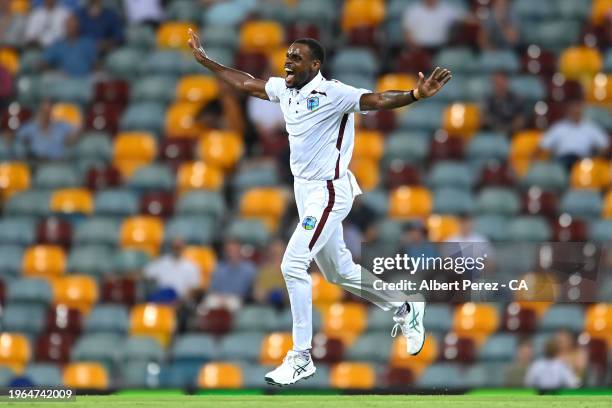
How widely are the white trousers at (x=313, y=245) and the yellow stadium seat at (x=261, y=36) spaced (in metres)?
6.34

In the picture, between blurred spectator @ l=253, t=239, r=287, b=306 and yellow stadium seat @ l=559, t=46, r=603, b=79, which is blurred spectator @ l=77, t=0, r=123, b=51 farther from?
yellow stadium seat @ l=559, t=46, r=603, b=79

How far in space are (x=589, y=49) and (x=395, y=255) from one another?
12.8ft

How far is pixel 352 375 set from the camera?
503 inches

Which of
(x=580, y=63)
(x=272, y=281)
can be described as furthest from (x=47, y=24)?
(x=580, y=63)

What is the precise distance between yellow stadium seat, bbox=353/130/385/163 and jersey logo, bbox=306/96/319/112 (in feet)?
17.5

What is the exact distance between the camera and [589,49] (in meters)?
15.2

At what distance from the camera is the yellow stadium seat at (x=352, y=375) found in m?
12.7

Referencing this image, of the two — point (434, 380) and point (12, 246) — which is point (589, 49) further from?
point (12, 246)

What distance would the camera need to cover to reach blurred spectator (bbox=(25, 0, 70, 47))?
53.8ft

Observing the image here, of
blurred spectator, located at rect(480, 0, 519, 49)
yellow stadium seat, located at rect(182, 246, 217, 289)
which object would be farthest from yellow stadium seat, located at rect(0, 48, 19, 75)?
blurred spectator, located at rect(480, 0, 519, 49)

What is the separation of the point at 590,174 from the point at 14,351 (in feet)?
18.3

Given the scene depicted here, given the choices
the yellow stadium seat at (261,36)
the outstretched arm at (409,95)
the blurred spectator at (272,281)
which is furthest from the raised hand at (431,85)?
the yellow stadium seat at (261,36)

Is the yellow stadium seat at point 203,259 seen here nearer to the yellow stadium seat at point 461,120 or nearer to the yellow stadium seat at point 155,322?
the yellow stadium seat at point 155,322

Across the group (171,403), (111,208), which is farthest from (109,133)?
(171,403)
